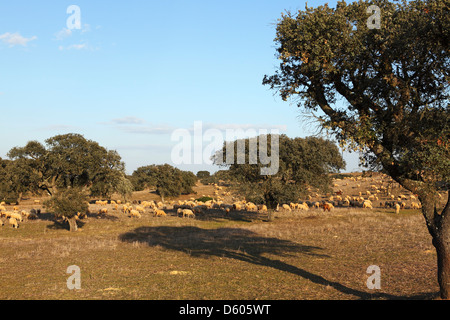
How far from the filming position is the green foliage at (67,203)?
1286 inches

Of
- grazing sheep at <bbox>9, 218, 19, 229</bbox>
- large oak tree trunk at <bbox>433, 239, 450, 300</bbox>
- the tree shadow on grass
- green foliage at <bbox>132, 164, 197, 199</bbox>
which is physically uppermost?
green foliage at <bbox>132, 164, 197, 199</bbox>

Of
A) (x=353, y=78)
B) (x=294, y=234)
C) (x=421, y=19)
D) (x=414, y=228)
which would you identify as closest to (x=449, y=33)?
(x=421, y=19)

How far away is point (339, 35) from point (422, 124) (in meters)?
4.10

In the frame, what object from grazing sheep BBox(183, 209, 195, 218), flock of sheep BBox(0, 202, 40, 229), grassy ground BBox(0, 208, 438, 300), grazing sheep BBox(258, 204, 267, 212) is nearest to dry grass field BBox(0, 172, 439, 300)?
grassy ground BBox(0, 208, 438, 300)

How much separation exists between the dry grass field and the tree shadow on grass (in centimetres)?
7

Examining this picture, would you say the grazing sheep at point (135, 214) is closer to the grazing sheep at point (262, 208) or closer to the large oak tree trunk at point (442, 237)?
the grazing sheep at point (262, 208)

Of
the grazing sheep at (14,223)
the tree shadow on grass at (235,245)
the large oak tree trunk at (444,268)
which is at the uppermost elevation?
the large oak tree trunk at (444,268)

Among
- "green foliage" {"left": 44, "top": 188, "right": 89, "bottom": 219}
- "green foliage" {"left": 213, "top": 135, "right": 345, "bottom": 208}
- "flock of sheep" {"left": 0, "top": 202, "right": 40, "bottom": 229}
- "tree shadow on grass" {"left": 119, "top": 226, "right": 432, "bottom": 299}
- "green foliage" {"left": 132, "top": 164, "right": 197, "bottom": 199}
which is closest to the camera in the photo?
"tree shadow on grass" {"left": 119, "top": 226, "right": 432, "bottom": 299}

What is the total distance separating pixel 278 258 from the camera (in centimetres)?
2073

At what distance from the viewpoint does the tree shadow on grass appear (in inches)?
630

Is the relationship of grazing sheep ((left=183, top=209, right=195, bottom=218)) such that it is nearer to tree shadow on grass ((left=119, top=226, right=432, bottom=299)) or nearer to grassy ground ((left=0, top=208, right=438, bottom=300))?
tree shadow on grass ((left=119, top=226, right=432, bottom=299))

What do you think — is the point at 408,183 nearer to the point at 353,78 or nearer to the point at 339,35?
the point at 353,78

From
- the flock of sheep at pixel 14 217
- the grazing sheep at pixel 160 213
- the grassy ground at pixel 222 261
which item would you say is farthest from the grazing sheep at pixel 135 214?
the flock of sheep at pixel 14 217

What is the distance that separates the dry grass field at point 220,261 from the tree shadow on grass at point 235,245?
67 mm
